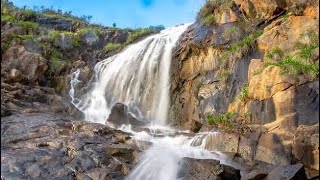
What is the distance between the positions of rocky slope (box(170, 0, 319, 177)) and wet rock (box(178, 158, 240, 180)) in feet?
4.40

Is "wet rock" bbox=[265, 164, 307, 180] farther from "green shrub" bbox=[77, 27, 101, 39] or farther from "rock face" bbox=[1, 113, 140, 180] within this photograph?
"green shrub" bbox=[77, 27, 101, 39]

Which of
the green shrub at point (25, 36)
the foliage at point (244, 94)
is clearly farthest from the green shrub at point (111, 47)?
the foliage at point (244, 94)

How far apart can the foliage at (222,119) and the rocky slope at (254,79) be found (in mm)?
37

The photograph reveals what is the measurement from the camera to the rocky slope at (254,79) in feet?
31.1

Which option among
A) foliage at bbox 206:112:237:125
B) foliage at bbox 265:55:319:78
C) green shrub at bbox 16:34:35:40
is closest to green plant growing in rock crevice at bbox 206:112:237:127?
foliage at bbox 206:112:237:125

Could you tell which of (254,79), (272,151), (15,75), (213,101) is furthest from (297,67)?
(15,75)

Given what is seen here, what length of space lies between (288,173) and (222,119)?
5057 mm

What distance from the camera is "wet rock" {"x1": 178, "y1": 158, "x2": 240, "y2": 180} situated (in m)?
8.23

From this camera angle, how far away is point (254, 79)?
11.9 m

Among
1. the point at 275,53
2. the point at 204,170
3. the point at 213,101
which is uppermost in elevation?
the point at 275,53

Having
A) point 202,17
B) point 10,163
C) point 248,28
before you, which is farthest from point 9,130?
point 202,17

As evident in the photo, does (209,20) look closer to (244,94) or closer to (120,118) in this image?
(244,94)

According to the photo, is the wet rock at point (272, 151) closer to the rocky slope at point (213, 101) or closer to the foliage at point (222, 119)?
the rocky slope at point (213, 101)

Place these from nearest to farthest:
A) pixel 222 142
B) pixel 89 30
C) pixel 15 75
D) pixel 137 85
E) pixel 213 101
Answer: pixel 222 142 < pixel 213 101 < pixel 15 75 < pixel 137 85 < pixel 89 30
